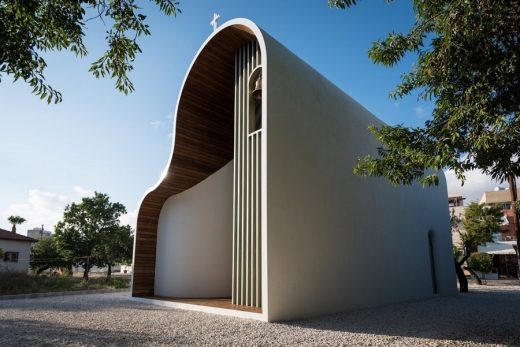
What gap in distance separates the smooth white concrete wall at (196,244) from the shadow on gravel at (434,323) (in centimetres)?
425

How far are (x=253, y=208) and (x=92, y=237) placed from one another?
20.6 meters

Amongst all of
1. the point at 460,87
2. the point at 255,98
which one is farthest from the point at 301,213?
the point at 460,87

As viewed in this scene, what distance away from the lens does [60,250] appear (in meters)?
23.2

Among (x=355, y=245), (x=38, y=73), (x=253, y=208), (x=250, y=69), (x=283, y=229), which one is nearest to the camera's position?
(x=38, y=73)

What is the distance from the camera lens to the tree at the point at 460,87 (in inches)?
162

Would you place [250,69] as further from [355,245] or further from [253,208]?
[355,245]

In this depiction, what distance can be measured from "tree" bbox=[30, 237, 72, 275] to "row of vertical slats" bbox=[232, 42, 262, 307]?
70.1ft

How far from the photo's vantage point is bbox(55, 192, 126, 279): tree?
2323 centimetres

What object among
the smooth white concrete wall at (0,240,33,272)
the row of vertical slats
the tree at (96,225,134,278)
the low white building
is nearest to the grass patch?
the row of vertical slats

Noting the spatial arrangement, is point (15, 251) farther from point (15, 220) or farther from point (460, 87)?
point (460, 87)

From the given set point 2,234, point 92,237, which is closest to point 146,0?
point 92,237

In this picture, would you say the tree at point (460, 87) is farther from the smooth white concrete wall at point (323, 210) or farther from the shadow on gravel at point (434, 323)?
the shadow on gravel at point (434, 323)

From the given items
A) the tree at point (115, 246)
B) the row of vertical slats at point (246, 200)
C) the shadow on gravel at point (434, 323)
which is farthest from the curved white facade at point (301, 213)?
the tree at point (115, 246)

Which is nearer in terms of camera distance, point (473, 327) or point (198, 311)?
point (473, 327)
